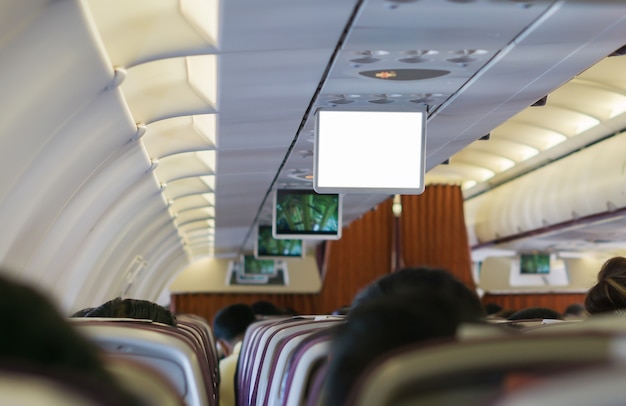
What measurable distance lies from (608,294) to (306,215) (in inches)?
306

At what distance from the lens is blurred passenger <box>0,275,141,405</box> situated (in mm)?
1449

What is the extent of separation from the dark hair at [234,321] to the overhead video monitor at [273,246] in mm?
6561

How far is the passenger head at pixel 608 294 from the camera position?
527cm

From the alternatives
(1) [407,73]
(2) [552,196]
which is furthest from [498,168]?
(1) [407,73]

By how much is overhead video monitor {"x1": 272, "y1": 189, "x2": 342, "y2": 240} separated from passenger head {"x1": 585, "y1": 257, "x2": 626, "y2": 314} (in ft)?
23.8

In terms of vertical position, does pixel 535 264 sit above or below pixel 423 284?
above

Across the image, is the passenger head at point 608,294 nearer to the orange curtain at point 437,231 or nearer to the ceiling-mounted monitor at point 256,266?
the orange curtain at point 437,231

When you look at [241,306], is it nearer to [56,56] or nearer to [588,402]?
[56,56]

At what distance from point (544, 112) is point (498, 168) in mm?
4320

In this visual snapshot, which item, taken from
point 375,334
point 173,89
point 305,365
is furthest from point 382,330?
point 173,89

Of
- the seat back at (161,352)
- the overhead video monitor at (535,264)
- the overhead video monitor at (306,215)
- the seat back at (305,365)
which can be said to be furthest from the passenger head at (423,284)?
the overhead video monitor at (535,264)

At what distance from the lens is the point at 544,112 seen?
Answer: 43.5ft

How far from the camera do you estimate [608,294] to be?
529cm

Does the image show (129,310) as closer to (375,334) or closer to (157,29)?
(157,29)
